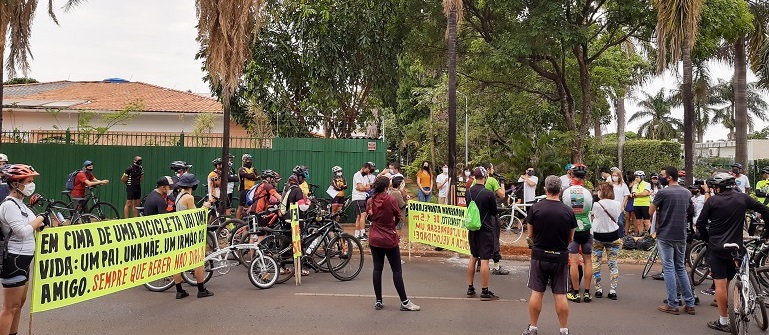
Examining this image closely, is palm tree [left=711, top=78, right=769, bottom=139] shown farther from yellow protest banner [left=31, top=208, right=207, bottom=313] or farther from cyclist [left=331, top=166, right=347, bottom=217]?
yellow protest banner [left=31, top=208, right=207, bottom=313]

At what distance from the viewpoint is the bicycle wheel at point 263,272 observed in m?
9.07

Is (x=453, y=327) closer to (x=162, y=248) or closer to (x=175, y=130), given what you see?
(x=162, y=248)

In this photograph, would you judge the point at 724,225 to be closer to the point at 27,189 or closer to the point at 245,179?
the point at 27,189

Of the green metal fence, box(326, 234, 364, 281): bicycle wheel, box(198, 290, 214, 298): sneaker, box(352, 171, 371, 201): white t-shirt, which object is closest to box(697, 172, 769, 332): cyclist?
box(326, 234, 364, 281): bicycle wheel

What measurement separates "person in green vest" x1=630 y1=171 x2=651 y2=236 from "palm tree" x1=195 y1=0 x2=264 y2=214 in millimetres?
9481

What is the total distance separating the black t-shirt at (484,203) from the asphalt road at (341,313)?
1120 millimetres

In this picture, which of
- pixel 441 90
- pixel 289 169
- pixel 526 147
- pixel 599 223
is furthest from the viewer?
pixel 441 90

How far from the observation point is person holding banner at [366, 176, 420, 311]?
309 inches

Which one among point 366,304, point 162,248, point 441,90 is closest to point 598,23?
point 441,90

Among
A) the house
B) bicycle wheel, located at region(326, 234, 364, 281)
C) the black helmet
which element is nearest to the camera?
the black helmet

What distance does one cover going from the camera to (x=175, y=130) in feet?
85.5

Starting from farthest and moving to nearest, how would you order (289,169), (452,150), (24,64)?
1. (289,169)
2. (24,64)
3. (452,150)

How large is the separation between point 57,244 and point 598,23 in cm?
1735

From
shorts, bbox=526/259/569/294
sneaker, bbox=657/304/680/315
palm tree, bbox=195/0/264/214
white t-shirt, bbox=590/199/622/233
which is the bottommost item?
sneaker, bbox=657/304/680/315
